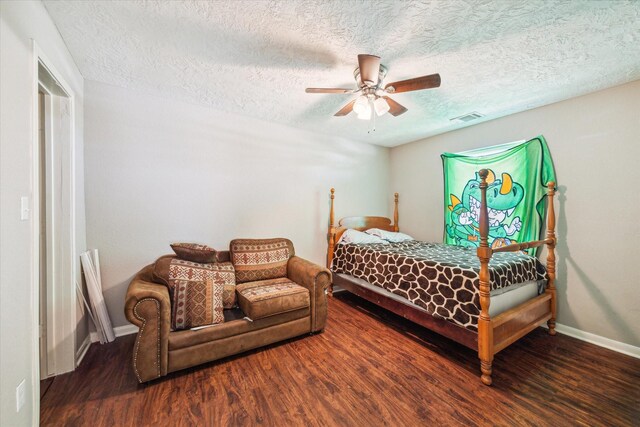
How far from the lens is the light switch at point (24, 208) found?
124 centimetres

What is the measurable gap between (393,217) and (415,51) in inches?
123

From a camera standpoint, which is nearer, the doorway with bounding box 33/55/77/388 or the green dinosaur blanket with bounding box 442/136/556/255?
the doorway with bounding box 33/55/77/388

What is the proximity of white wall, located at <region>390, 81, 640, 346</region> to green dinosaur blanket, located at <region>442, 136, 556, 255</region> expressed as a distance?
0.52 ft

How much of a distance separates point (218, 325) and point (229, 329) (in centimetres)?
10

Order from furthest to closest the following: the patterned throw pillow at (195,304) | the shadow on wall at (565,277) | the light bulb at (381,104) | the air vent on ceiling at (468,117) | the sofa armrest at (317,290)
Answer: the air vent on ceiling at (468,117) < the sofa armrest at (317,290) < the shadow on wall at (565,277) < the light bulb at (381,104) < the patterned throw pillow at (195,304)

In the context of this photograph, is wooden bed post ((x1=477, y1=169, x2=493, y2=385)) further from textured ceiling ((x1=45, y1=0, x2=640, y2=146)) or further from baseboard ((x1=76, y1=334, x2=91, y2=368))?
baseboard ((x1=76, y1=334, x2=91, y2=368))

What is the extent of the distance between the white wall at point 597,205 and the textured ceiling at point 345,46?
0.84 feet

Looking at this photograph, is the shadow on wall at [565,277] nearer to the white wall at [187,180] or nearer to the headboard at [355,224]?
the headboard at [355,224]

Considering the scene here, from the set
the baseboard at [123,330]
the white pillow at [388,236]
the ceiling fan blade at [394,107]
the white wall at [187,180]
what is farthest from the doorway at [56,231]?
the white pillow at [388,236]

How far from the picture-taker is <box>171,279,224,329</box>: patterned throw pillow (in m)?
1.91

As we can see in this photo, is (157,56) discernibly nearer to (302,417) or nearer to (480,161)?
(302,417)

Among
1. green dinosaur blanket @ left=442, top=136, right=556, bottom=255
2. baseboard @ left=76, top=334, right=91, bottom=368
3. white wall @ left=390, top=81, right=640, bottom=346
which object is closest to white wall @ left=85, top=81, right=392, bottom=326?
baseboard @ left=76, top=334, right=91, bottom=368

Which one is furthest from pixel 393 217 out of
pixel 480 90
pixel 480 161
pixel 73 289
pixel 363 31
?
pixel 73 289

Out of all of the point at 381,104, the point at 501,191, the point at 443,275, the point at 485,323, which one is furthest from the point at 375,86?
the point at 501,191
